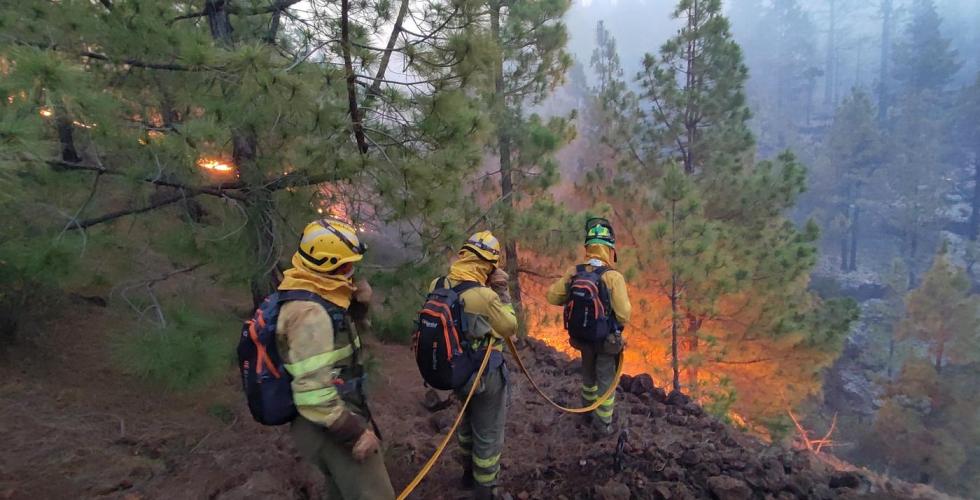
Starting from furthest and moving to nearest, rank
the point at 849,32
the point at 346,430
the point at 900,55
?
the point at 849,32 → the point at 900,55 → the point at 346,430

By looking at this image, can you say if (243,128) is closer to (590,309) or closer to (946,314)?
(590,309)

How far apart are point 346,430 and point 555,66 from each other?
8.46 metres

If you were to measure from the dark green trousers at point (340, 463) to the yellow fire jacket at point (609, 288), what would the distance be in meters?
2.73

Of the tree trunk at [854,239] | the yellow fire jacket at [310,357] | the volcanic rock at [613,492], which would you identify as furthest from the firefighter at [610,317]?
the tree trunk at [854,239]

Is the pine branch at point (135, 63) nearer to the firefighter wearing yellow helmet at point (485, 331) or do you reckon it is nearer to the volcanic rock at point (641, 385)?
the firefighter wearing yellow helmet at point (485, 331)

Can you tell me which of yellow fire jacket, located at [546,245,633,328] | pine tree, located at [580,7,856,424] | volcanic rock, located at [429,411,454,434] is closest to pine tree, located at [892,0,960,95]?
pine tree, located at [580,7,856,424]

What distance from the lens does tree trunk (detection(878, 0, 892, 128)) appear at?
148 ft

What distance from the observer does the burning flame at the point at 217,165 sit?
4022mm

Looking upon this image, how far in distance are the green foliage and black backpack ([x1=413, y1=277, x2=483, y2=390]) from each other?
1.59 meters

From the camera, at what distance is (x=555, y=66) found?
945 cm

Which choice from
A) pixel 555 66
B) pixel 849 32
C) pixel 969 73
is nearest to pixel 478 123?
pixel 555 66

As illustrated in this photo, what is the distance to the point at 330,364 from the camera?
95.6 inches

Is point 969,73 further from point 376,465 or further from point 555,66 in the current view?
point 376,465

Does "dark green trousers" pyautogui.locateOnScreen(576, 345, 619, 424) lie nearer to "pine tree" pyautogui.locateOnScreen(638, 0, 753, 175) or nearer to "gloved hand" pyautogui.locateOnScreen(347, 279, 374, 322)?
"gloved hand" pyautogui.locateOnScreen(347, 279, 374, 322)
